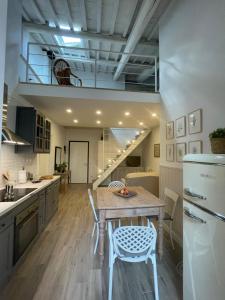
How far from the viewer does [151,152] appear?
8.03m

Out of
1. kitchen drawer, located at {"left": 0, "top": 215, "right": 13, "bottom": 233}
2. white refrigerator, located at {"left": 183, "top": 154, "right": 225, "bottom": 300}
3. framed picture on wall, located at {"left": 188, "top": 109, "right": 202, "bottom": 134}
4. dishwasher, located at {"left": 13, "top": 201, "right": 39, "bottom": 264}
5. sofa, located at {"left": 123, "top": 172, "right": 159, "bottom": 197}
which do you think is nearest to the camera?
white refrigerator, located at {"left": 183, "top": 154, "right": 225, "bottom": 300}

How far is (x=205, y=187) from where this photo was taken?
138 cm

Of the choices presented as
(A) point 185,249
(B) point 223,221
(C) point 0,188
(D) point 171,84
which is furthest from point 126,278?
(D) point 171,84

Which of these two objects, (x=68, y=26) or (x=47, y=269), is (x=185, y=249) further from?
(x=68, y=26)

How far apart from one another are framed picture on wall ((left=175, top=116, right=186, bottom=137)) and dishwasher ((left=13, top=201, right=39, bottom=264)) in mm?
2741

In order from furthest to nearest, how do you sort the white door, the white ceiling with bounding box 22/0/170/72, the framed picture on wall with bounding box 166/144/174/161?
1. the white door
2. the white ceiling with bounding box 22/0/170/72
3. the framed picture on wall with bounding box 166/144/174/161

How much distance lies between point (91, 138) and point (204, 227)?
27.0 feet

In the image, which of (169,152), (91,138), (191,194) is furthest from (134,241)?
(91,138)

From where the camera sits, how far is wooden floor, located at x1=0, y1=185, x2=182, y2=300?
6.36ft

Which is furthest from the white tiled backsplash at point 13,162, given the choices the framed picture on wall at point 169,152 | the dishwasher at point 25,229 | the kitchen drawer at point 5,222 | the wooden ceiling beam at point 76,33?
the wooden ceiling beam at point 76,33

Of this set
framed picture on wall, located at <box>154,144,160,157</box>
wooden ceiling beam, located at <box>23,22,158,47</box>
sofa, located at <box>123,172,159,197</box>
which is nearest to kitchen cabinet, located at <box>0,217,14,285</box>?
sofa, located at <box>123,172,159,197</box>

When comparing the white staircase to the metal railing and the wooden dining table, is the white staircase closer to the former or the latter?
the metal railing

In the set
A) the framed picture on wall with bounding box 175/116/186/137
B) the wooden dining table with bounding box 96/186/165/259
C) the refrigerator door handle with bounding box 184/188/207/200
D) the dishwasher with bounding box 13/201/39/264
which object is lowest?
the dishwasher with bounding box 13/201/39/264

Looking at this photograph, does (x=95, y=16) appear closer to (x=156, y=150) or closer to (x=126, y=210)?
(x=126, y=210)
